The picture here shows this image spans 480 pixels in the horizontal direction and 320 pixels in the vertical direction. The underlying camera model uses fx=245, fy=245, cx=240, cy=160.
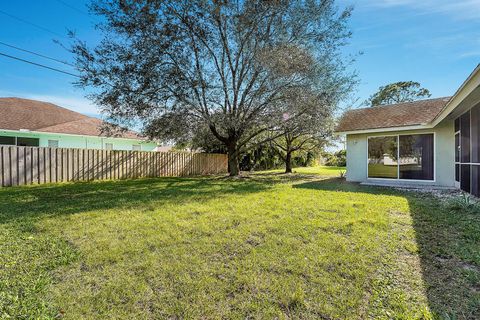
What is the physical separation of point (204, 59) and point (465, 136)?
10246 mm

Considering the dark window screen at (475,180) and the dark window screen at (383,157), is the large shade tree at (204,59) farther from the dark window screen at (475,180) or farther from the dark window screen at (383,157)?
the dark window screen at (475,180)

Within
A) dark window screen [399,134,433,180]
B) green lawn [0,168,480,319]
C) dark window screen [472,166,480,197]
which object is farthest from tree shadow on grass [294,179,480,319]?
dark window screen [399,134,433,180]

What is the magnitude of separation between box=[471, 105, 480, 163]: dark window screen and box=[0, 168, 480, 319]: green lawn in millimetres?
3139

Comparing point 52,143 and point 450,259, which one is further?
point 52,143

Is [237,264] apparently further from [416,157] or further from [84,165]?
[416,157]

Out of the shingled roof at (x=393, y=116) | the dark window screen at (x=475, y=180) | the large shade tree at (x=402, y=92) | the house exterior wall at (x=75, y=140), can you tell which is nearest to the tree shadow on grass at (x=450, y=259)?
the dark window screen at (x=475, y=180)

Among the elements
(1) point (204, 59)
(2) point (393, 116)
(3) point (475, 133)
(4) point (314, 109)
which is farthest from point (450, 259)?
(1) point (204, 59)

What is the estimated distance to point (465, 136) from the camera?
8.05m

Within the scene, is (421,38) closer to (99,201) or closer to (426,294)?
(426,294)

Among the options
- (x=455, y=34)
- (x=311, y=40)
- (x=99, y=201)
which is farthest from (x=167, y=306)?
(x=455, y=34)

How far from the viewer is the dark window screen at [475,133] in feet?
22.6

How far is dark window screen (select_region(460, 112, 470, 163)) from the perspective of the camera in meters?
7.77

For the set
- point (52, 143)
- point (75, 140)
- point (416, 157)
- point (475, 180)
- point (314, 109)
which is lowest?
point (475, 180)

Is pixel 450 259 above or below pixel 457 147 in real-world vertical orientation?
below
